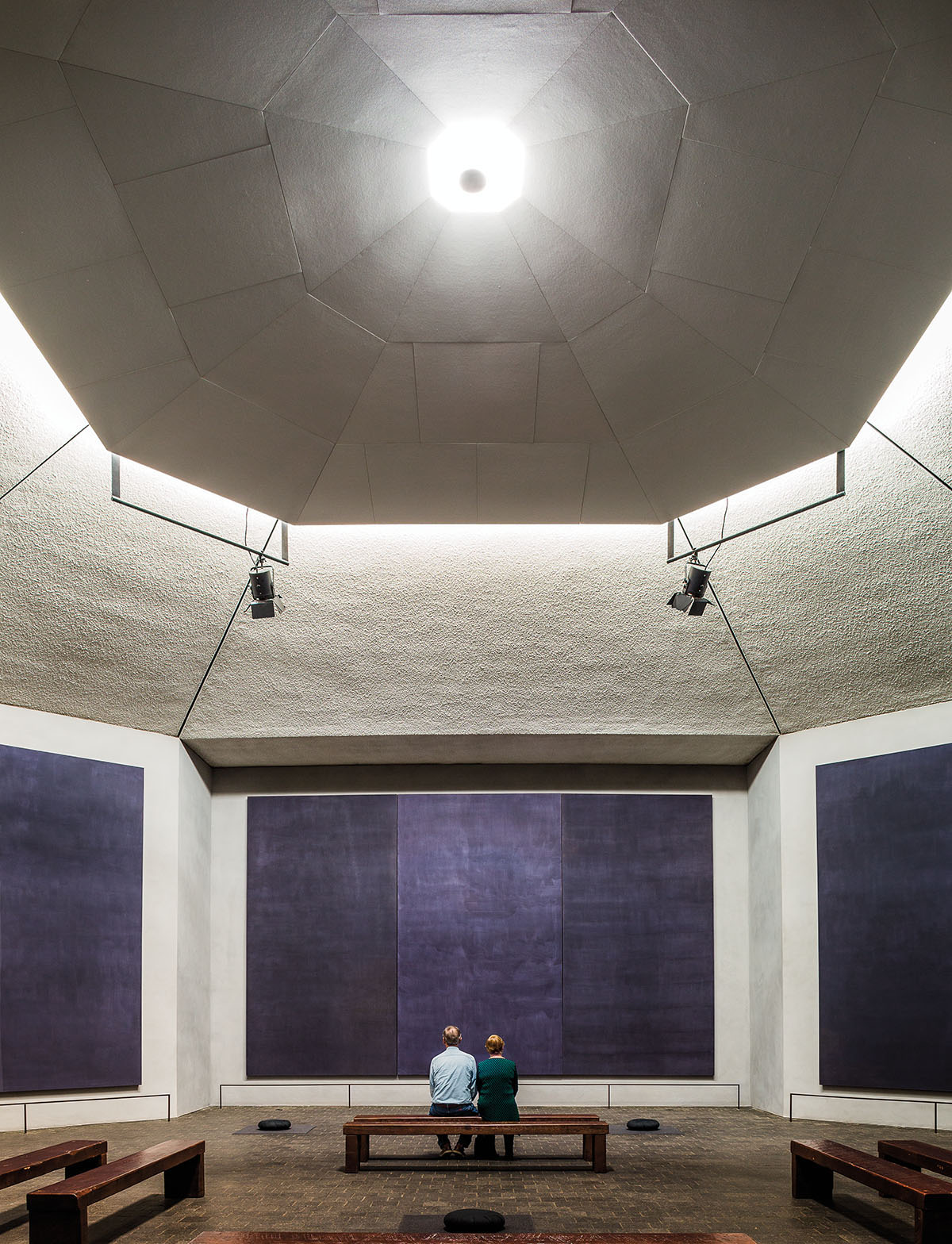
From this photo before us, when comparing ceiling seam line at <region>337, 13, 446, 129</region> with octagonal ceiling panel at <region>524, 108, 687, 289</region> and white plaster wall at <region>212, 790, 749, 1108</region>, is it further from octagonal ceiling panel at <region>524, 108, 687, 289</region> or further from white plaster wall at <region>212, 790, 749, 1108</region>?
white plaster wall at <region>212, 790, 749, 1108</region>

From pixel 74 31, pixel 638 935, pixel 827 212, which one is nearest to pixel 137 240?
pixel 74 31

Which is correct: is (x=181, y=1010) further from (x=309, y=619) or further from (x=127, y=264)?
(x=127, y=264)

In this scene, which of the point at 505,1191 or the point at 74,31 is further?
the point at 505,1191

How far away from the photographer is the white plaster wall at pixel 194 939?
36.1 ft

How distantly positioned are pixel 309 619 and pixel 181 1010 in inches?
176

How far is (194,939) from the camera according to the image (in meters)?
11.5

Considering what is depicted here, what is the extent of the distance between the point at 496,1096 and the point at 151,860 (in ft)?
15.5

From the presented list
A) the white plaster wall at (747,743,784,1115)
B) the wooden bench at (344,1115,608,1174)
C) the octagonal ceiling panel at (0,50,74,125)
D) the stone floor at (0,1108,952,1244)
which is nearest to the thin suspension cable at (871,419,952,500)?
the white plaster wall at (747,743,784,1115)

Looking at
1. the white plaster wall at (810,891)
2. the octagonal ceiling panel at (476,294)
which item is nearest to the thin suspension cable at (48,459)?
the octagonal ceiling panel at (476,294)

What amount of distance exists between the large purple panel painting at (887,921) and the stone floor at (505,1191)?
2.24ft

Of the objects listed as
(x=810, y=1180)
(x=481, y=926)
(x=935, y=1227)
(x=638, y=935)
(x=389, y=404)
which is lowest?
(x=810, y=1180)

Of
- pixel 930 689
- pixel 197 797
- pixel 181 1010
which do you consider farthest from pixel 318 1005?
pixel 930 689

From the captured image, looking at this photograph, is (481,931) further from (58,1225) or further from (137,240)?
(137,240)

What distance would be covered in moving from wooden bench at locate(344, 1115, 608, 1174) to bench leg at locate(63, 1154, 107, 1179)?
69.7 inches
